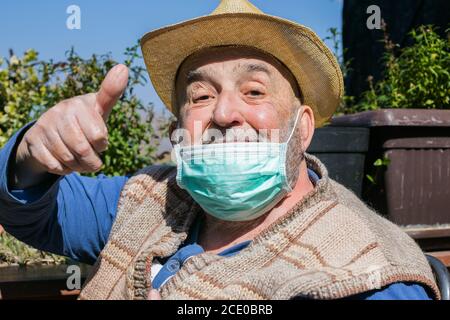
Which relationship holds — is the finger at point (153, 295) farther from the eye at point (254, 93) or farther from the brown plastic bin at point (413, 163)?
the brown plastic bin at point (413, 163)

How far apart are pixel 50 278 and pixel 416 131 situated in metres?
1.89

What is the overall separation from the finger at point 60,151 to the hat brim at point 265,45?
643 millimetres

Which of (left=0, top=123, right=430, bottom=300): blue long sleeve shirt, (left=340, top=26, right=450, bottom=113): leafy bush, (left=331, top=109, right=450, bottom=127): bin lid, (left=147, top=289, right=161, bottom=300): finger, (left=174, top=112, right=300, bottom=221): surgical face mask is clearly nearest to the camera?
(left=147, top=289, right=161, bottom=300): finger

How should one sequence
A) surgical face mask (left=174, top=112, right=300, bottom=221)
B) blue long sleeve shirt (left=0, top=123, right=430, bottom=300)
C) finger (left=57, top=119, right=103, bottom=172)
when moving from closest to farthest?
finger (left=57, top=119, right=103, bottom=172)
surgical face mask (left=174, top=112, right=300, bottom=221)
blue long sleeve shirt (left=0, top=123, right=430, bottom=300)

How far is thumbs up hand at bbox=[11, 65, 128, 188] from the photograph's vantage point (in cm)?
183

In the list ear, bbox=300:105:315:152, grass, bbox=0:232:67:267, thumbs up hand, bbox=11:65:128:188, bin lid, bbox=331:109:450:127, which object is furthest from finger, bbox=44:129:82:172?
bin lid, bbox=331:109:450:127

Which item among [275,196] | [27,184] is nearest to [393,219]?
[275,196]

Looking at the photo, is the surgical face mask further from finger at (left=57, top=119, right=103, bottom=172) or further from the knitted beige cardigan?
finger at (left=57, top=119, right=103, bottom=172)

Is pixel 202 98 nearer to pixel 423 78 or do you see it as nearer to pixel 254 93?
pixel 254 93

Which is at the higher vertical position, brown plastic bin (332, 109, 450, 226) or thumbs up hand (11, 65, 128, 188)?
thumbs up hand (11, 65, 128, 188)

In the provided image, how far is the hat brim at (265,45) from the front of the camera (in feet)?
7.28

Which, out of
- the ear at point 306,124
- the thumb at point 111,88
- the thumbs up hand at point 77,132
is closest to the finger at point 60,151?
the thumbs up hand at point 77,132

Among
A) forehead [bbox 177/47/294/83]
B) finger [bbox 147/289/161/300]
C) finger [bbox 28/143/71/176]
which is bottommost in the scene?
finger [bbox 147/289/161/300]

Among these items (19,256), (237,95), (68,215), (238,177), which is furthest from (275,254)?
(19,256)
